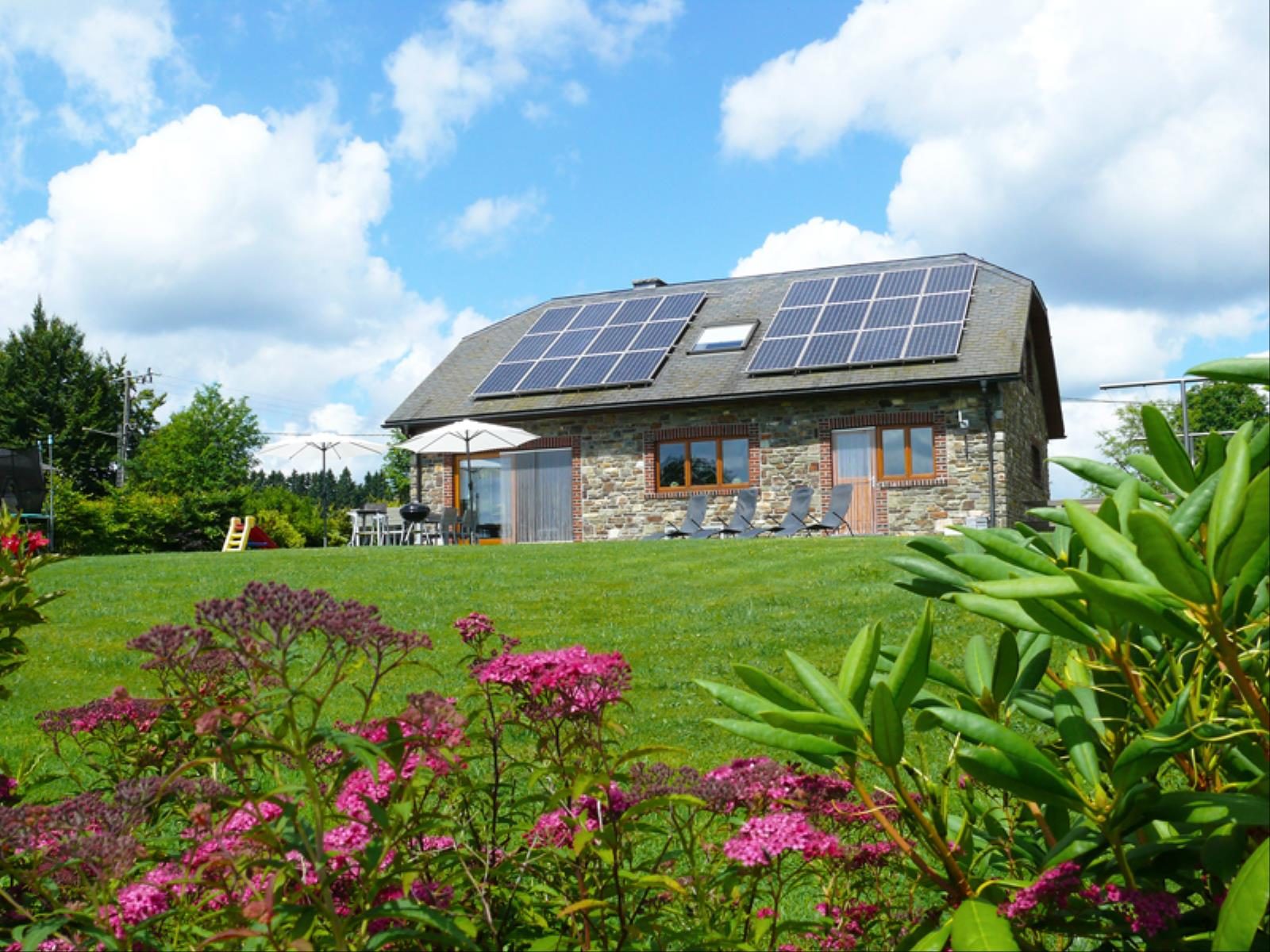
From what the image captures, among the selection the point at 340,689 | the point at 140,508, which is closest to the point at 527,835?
the point at 340,689

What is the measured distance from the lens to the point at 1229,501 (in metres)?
1.12

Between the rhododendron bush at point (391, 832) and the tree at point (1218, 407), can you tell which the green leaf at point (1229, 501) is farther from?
the tree at point (1218, 407)

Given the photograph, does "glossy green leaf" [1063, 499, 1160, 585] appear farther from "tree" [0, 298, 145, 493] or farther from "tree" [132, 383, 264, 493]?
"tree" [0, 298, 145, 493]

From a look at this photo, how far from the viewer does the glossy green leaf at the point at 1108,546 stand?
47.0 inches

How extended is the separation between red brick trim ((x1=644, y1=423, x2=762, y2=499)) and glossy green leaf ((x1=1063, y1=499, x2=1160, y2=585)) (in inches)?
771

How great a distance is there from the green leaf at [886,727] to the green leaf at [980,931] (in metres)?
0.20

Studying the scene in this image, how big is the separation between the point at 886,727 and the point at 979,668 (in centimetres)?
48

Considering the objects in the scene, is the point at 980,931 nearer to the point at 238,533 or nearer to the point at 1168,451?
the point at 1168,451

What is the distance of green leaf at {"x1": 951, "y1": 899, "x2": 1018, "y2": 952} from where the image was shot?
1277mm

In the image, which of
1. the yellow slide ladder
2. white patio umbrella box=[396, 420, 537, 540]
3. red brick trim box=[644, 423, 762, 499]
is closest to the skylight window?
red brick trim box=[644, 423, 762, 499]

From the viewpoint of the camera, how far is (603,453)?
72.3ft


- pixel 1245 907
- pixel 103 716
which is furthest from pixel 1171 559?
pixel 103 716

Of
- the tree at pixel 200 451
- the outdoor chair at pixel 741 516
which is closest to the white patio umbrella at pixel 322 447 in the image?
the outdoor chair at pixel 741 516

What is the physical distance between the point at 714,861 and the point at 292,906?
95 centimetres
